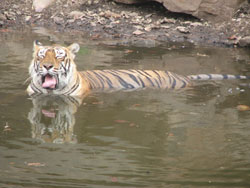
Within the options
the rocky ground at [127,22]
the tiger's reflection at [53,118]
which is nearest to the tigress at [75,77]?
the tiger's reflection at [53,118]

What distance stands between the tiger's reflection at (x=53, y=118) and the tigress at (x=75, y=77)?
0.17m

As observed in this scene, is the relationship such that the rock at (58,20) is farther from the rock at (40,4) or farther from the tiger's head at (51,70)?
the tiger's head at (51,70)

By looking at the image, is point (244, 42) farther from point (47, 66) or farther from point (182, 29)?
point (47, 66)

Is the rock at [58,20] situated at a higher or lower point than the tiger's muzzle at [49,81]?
lower

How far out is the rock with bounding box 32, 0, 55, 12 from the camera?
43.1 feet

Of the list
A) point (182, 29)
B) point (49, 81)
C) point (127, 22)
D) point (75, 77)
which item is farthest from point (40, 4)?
point (49, 81)

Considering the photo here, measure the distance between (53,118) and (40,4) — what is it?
→ 26.2ft

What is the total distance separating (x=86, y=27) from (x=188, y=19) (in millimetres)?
2272

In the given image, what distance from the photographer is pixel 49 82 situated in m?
6.58

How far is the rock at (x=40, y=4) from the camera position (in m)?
13.1

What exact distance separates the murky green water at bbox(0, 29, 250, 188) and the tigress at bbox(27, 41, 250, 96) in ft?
0.61

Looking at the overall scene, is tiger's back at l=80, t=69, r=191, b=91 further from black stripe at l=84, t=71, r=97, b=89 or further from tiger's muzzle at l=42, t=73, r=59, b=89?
tiger's muzzle at l=42, t=73, r=59, b=89

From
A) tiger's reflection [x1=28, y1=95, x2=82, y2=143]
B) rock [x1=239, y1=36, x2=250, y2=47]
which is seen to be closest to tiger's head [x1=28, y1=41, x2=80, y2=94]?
tiger's reflection [x1=28, y1=95, x2=82, y2=143]

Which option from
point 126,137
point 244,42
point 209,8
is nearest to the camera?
point 126,137
